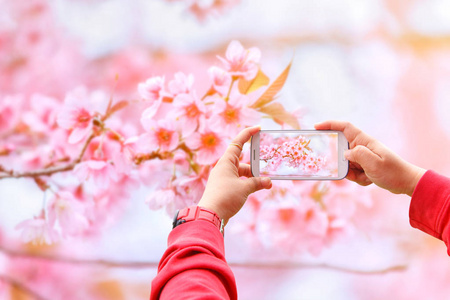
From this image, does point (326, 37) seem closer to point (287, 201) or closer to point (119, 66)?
point (287, 201)

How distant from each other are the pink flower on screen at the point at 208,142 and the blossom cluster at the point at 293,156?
17 cm

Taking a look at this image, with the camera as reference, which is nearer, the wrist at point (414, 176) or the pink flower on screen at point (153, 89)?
the wrist at point (414, 176)

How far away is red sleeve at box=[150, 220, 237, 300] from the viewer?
0.52 metres

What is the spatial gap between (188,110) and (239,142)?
25 cm

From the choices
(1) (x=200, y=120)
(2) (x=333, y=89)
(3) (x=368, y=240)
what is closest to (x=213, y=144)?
(1) (x=200, y=120)

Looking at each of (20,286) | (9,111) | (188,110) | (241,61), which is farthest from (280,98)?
(20,286)

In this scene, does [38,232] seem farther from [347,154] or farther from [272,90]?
[347,154]

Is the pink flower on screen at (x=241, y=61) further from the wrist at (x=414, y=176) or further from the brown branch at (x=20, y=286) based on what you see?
the brown branch at (x=20, y=286)

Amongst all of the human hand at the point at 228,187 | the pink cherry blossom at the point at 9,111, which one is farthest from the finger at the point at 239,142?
the pink cherry blossom at the point at 9,111

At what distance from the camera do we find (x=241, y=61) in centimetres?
105

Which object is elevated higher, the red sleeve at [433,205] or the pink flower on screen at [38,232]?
the pink flower on screen at [38,232]

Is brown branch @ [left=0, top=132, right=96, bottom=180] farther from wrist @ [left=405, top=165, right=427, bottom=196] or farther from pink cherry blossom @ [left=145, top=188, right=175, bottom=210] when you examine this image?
wrist @ [left=405, top=165, right=427, bottom=196]

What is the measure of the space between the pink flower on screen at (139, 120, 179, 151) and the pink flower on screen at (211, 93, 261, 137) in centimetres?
11

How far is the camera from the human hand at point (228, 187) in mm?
707
